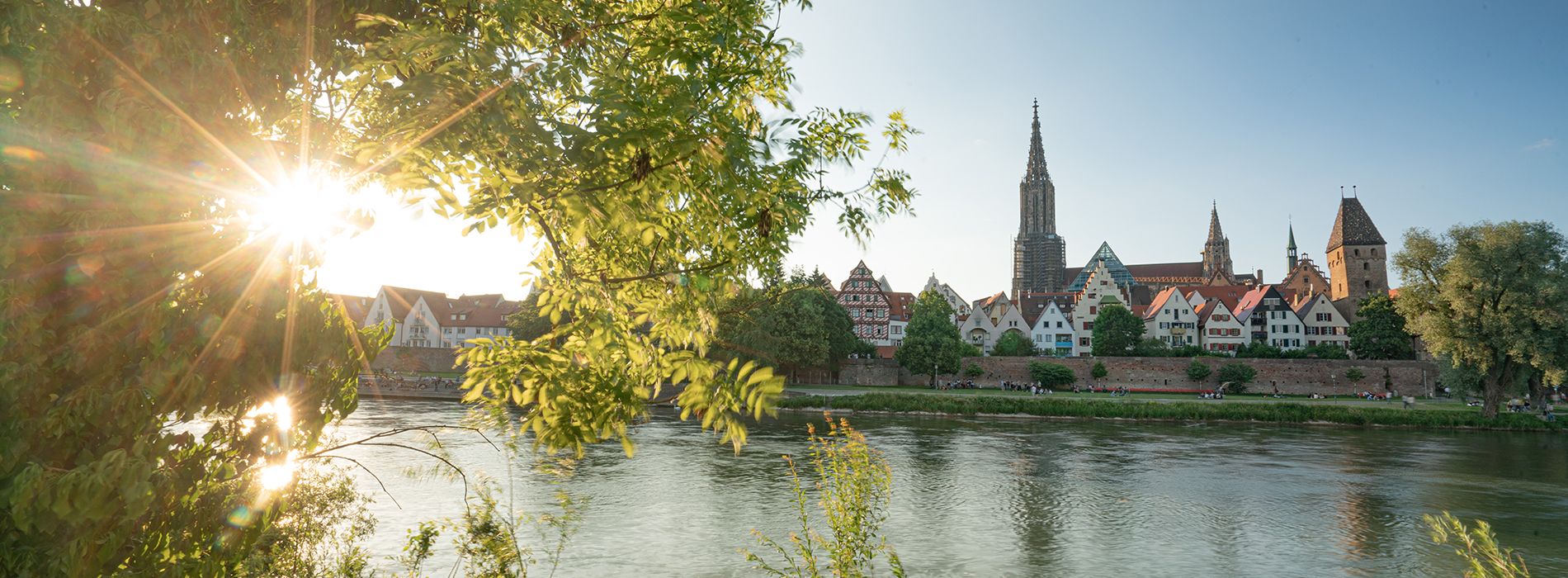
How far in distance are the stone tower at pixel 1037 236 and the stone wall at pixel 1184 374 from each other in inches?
2736

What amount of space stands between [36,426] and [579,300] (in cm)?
243

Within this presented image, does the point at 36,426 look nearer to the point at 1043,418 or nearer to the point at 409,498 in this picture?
the point at 409,498

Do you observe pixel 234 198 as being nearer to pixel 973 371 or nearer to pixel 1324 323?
pixel 973 371

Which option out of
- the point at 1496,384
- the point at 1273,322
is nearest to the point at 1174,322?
the point at 1273,322

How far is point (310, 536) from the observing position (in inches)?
355

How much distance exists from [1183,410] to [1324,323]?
5374 centimetres

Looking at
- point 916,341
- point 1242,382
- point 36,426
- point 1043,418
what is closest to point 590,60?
point 36,426

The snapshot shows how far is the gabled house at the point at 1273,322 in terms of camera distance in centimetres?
9156

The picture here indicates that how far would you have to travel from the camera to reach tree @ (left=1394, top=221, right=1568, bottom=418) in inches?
1704

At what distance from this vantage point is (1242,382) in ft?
233

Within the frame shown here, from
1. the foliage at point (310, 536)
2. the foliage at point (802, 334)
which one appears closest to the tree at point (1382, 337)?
the foliage at point (802, 334)

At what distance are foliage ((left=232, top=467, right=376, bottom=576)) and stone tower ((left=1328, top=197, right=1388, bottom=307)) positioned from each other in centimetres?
10557

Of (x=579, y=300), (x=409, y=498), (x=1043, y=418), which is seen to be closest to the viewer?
(x=579, y=300)

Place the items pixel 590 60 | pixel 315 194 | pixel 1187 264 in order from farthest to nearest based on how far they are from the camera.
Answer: pixel 1187 264 → pixel 590 60 → pixel 315 194
